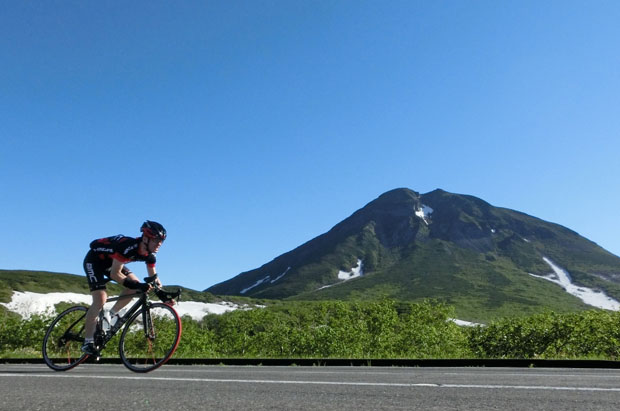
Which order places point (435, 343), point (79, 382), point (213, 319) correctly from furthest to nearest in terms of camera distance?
point (213, 319), point (435, 343), point (79, 382)

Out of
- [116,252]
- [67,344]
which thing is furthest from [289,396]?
[67,344]

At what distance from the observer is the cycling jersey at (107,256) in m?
8.18

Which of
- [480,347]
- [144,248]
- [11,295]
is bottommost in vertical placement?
[480,347]

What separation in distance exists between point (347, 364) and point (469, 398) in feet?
28.1

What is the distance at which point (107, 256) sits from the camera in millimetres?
8523

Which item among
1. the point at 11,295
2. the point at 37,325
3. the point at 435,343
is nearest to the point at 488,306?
the point at 11,295

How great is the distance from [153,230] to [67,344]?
2816 mm

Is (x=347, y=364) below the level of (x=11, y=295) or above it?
below

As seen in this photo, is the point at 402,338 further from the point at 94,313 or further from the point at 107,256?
the point at 107,256

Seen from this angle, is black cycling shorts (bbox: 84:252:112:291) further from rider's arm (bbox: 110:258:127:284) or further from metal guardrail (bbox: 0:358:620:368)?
metal guardrail (bbox: 0:358:620:368)

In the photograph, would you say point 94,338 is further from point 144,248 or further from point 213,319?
point 213,319

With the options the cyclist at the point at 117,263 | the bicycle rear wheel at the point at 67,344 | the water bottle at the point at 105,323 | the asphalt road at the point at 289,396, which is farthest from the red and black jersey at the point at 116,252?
the asphalt road at the point at 289,396

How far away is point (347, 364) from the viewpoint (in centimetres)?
1320

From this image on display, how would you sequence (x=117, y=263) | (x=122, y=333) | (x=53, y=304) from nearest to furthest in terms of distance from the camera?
(x=117, y=263)
(x=122, y=333)
(x=53, y=304)
